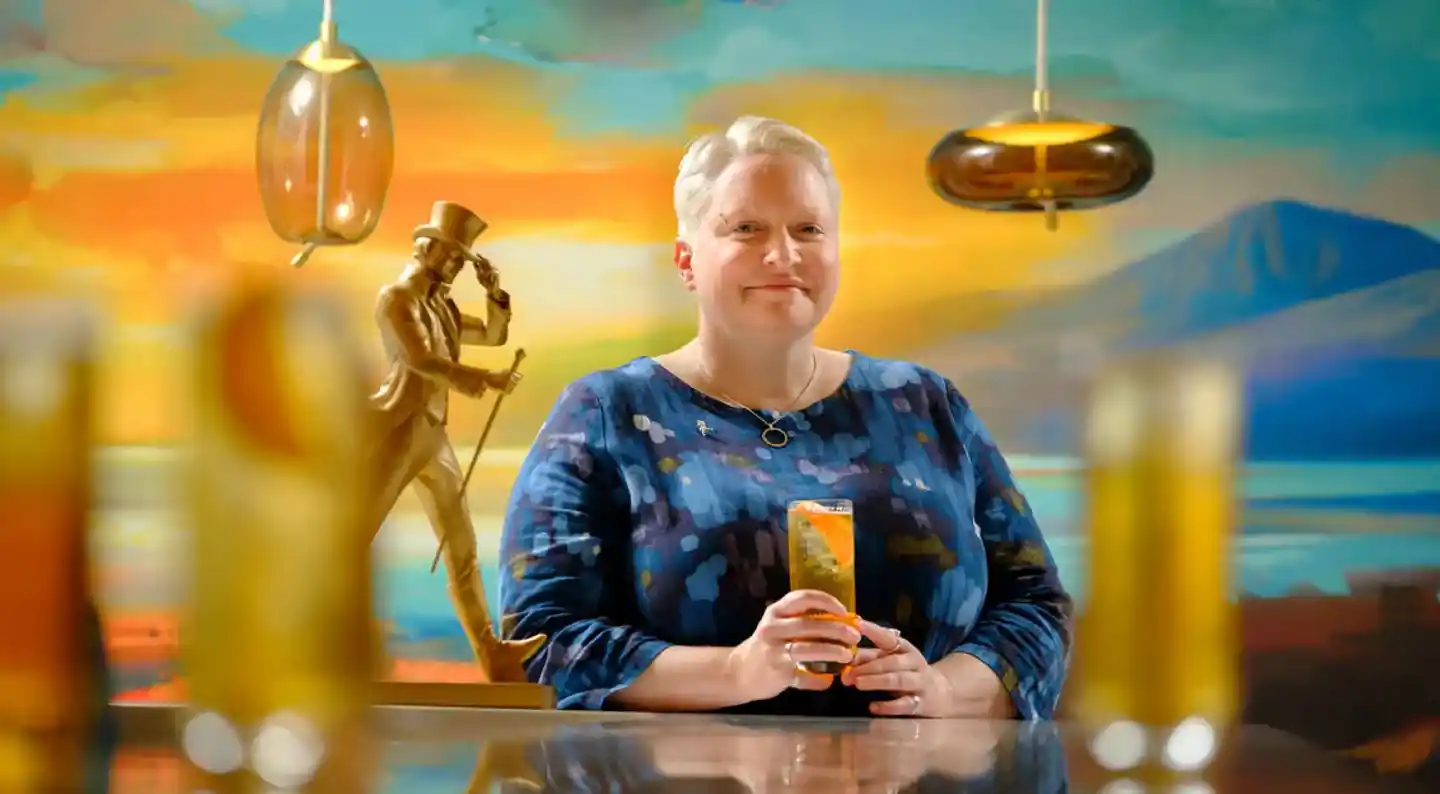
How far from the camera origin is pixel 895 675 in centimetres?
190

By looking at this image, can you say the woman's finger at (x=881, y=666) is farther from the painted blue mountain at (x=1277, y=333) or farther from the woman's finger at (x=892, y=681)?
the painted blue mountain at (x=1277, y=333)

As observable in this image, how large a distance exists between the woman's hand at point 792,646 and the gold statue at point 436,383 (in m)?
1.21

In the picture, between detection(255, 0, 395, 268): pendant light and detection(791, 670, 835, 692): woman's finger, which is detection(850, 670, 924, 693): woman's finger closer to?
detection(791, 670, 835, 692): woman's finger

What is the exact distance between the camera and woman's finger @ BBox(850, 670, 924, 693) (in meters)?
1.89

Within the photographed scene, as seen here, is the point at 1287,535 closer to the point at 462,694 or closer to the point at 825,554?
the point at 462,694

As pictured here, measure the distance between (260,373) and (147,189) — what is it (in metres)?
3.36

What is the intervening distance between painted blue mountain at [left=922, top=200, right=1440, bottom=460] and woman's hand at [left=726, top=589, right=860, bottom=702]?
193 cm

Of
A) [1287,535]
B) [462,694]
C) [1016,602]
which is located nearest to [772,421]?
[1016,602]

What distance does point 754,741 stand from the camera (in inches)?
46.9

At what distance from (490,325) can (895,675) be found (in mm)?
1769

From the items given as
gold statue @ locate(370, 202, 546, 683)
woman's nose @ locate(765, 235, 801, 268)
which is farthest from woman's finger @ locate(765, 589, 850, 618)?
gold statue @ locate(370, 202, 546, 683)

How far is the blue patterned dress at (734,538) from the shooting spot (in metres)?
2.01

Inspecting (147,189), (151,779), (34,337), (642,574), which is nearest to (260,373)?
(34,337)

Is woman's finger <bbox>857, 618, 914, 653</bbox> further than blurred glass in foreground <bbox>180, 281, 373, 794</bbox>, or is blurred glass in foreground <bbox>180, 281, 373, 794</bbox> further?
woman's finger <bbox>857, 618, 914, 653</bbox>
